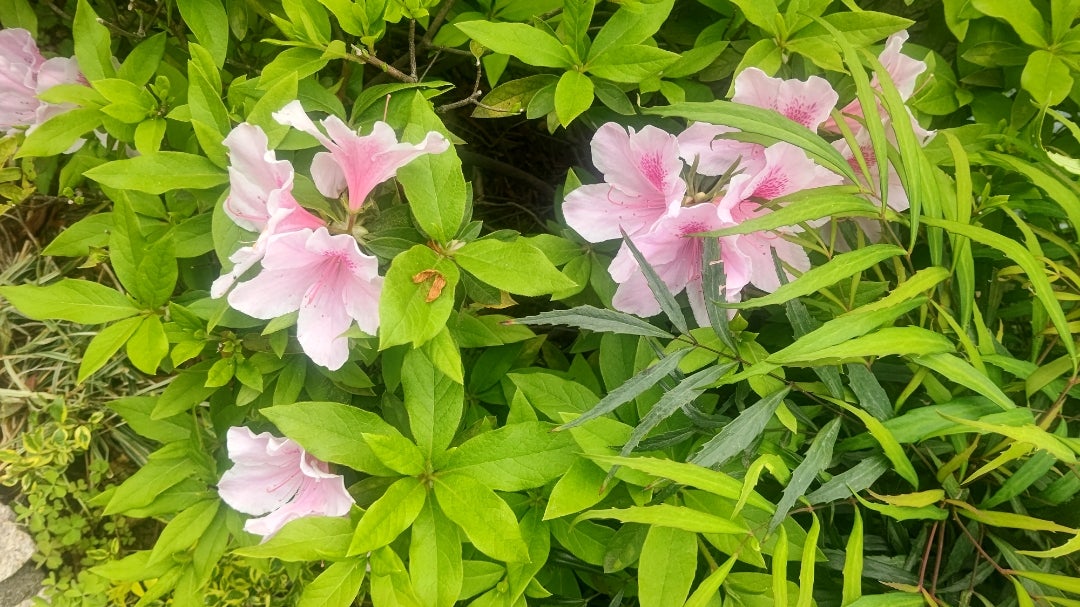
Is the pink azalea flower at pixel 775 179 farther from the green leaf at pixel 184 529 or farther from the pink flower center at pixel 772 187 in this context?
the green leaf at pixel 184 529

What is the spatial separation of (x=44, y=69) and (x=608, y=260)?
0.90 meters

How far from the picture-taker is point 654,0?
90 cm

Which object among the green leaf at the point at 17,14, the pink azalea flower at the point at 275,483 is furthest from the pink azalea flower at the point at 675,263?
the green leaf at the point at 17,14

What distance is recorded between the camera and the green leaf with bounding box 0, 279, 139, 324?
34.7 inches

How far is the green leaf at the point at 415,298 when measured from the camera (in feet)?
2.33

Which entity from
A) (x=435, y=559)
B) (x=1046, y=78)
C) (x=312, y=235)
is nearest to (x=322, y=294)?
(x=312, y=235)

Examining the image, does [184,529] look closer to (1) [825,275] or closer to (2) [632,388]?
(2) [632,388]

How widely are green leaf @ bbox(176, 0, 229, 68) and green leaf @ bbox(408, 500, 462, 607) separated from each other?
0.69 m

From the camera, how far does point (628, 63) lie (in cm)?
88

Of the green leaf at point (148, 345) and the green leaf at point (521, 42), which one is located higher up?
the green leaf at point (521, 42)

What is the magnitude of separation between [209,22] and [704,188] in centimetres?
73

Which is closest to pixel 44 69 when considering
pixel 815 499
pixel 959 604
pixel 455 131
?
pixel 455 131

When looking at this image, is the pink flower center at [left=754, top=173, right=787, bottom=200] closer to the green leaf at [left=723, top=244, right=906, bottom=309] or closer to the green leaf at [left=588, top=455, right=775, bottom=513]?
the green leaf at [left=723, top=244, right=906, bottom=309]

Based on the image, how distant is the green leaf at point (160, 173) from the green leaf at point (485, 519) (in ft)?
1.65
